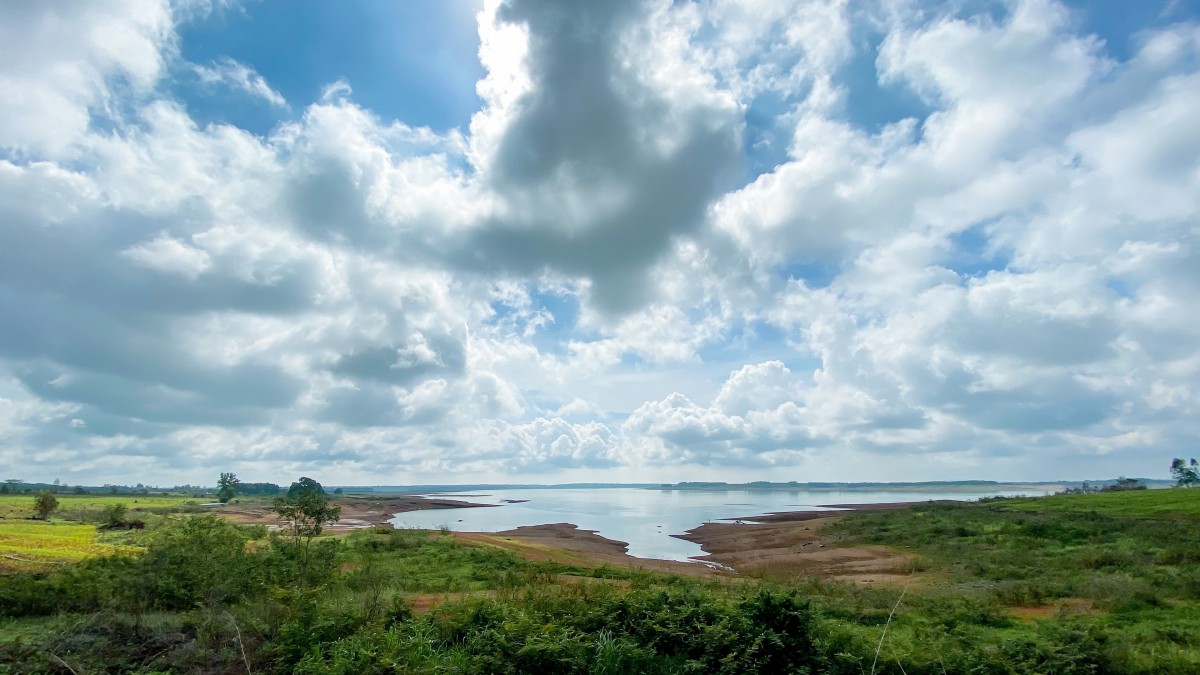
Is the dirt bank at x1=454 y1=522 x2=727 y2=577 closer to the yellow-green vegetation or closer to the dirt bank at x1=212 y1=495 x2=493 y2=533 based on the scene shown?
the dirt bank at x1=212 y1=495 x2=493 y2=533

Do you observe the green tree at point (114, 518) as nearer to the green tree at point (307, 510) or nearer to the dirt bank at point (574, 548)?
the dirt bank at point (574, 548)

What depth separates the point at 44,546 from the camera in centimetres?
2258

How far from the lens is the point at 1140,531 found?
108ft

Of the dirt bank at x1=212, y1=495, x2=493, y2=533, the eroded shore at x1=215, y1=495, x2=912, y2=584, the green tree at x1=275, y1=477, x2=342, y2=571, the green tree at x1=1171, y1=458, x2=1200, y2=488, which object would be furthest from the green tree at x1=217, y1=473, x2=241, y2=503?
the green tree at x1=1171, y1=458, x2=1200, y2=488

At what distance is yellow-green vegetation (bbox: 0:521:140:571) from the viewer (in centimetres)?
1800

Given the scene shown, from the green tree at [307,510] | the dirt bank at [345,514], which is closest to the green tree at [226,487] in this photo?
the dirt bank at [345,514]

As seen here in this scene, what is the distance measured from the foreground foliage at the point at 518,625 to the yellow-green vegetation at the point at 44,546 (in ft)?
11.0

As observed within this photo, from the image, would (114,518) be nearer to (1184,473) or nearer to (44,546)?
(44,546)

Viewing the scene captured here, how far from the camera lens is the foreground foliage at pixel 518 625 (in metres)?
9.77

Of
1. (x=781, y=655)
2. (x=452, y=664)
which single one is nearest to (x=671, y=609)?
(x=781, y=655)

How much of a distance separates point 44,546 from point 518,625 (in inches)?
883

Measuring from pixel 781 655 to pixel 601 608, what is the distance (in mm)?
3393

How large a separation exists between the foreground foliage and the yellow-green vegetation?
335 cm

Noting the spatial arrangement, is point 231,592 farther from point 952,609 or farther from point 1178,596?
point 1178,596
